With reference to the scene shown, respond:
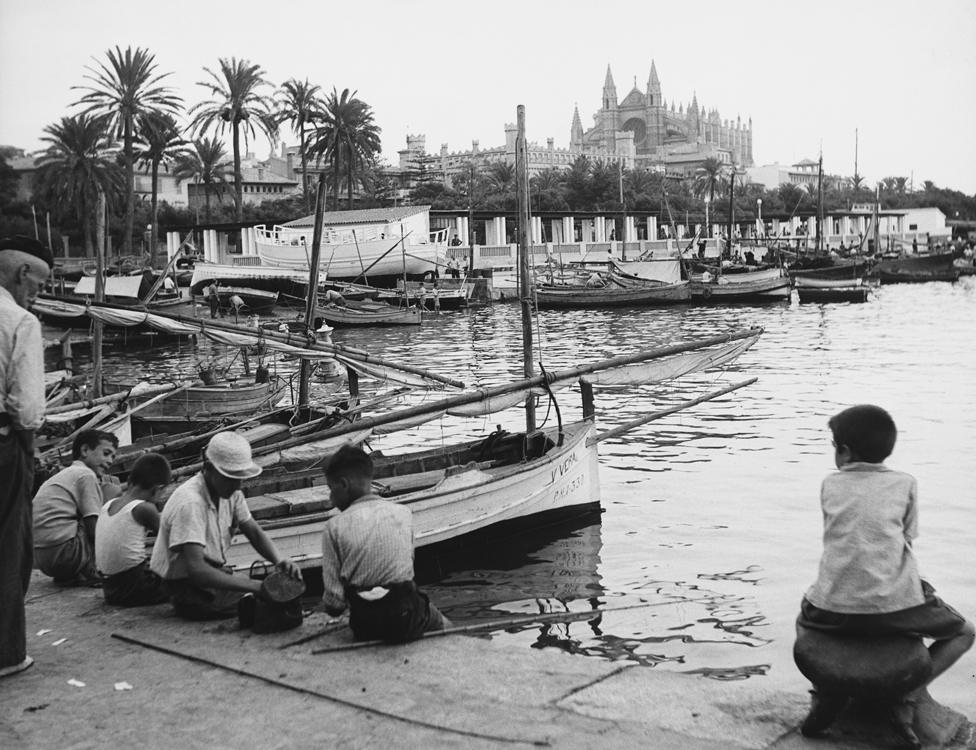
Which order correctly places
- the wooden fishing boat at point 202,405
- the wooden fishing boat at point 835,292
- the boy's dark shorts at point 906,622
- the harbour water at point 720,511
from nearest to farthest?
the boy's dark shorts at point 906,622 → the harbour water at point 720,511 → the wooden fishing boat at point 202,405 → the wooden fishing boat at point 835,292

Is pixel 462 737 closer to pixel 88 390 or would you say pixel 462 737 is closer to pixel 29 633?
pixel 29 633

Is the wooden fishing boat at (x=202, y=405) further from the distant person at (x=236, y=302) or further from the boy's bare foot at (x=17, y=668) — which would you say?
the distant person at (x=236, y=302)

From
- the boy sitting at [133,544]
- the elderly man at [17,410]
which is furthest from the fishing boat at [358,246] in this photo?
the elderly man at [17,410]

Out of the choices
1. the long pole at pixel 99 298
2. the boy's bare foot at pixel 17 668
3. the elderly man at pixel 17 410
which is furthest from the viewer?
the long pole at pixel 99 298

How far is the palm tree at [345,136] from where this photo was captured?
7931cm

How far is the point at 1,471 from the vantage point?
5.46 meters

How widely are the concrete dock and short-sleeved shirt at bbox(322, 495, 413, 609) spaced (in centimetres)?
45

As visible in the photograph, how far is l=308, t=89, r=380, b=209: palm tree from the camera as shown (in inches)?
3123

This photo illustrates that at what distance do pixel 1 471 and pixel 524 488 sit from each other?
25.4 ft

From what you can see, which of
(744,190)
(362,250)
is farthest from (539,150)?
(362,250)

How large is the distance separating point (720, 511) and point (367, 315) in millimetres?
37446

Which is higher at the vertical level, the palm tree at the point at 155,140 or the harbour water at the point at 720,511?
the palm tree at the point at 155,140

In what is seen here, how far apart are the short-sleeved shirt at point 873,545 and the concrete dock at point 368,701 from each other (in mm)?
660

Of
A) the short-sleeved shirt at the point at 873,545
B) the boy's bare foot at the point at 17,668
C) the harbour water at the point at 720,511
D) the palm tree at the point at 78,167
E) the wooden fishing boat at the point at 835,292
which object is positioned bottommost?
the harbour water at the point at 720,511
